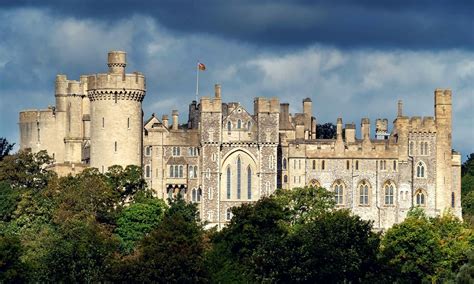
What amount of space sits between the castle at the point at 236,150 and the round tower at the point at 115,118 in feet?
0.21

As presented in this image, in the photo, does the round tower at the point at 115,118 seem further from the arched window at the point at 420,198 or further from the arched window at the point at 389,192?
the arched window at the point at 420,198

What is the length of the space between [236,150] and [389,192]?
1147 centimetres

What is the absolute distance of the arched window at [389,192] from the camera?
5098 inches

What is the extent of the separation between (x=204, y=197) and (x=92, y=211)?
11.4m

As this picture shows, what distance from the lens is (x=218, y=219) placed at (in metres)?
125

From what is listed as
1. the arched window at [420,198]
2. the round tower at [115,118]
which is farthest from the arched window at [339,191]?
the round tower at [115,118]

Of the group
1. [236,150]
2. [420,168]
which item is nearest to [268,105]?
[236,150]

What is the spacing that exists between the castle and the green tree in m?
6.86

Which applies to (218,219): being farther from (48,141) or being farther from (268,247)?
(268,247)

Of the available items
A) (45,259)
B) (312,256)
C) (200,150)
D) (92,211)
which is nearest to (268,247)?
(312,256)

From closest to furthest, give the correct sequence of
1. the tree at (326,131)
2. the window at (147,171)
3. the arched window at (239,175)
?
1. the arched window at (239,175)
2. the window at (147,171)
3. the tree at (326,131)

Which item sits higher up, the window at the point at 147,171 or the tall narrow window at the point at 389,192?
the window at the point at 147,171

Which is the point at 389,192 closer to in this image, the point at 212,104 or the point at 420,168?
the point at 420,168

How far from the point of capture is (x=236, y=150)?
411ft
